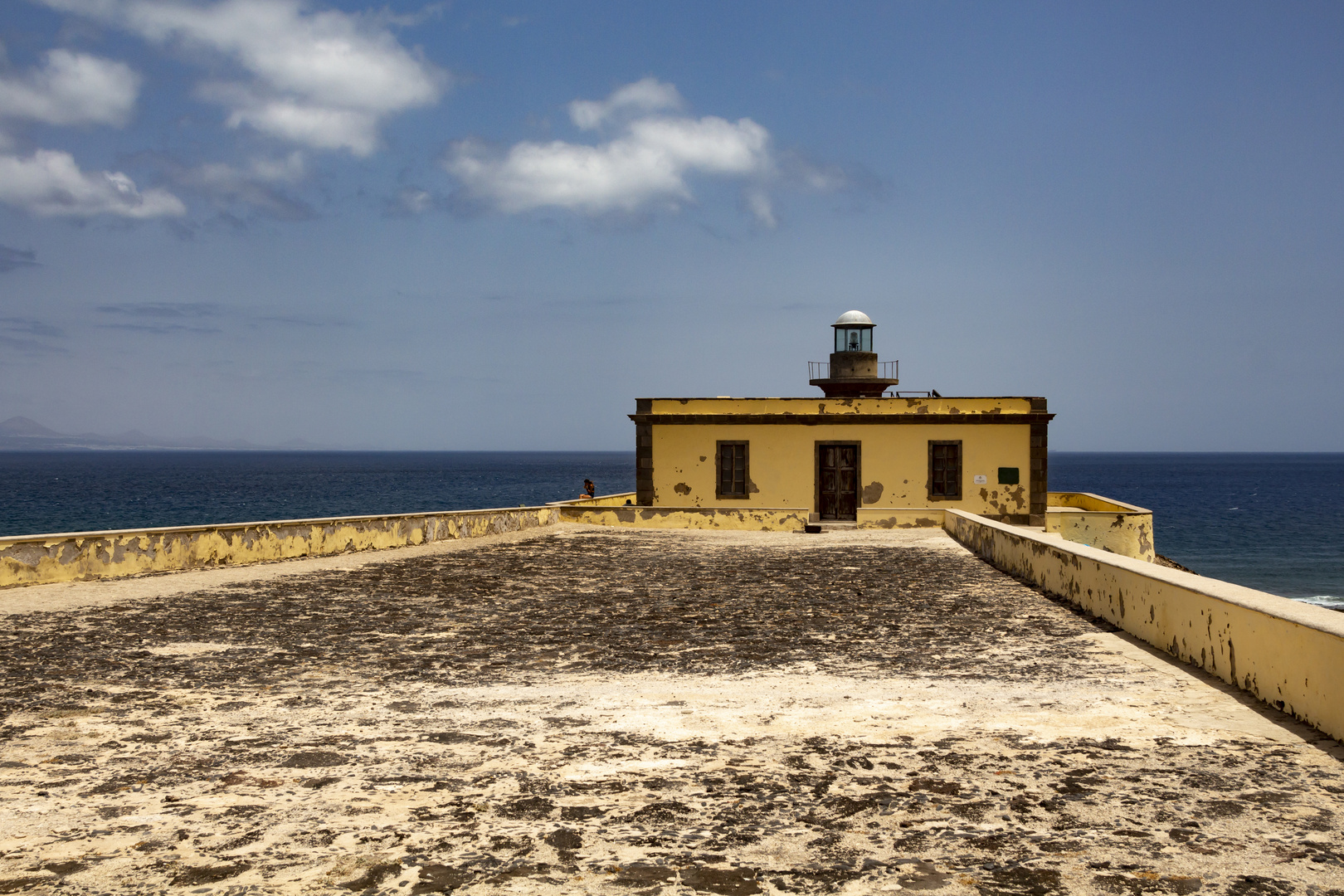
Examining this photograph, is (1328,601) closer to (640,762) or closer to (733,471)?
(733,471)

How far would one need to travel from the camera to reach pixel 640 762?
4465mm

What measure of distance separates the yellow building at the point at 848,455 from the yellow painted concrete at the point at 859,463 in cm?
2

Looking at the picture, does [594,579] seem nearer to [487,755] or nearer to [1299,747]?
[487,755]

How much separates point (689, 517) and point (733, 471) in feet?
11.2

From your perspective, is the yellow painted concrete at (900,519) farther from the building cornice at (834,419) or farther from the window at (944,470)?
the building cornice at (834,419)

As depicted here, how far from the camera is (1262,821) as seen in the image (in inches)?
146

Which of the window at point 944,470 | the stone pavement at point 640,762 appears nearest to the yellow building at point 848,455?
the window at point 944,470

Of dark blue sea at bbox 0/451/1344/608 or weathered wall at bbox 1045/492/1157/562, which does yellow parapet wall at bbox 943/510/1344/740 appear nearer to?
weathered wall at bbox 1045/492/1157/562

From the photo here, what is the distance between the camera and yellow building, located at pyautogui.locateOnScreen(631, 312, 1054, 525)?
2498 cm

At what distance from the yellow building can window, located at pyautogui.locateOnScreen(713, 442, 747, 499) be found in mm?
21

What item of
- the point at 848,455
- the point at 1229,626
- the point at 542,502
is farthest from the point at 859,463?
the point at 542,502

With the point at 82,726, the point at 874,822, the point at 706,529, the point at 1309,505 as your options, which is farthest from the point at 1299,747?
the point at 1309,505

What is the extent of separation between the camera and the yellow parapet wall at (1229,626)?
4812 mm

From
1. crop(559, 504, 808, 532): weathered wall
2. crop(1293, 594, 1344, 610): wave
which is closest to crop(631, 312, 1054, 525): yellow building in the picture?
crop(559, 504, 808, 532): weathered wall
